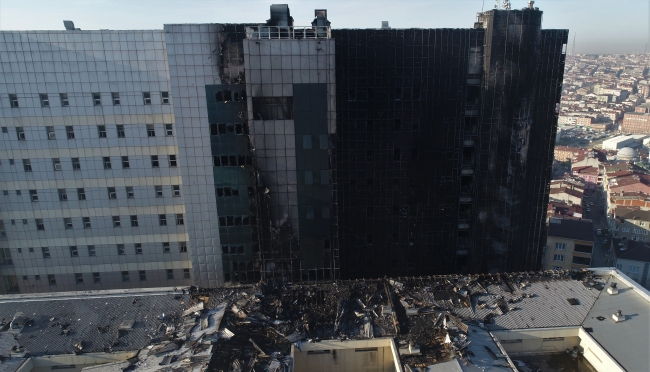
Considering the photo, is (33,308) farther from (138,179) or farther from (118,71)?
(118,71)

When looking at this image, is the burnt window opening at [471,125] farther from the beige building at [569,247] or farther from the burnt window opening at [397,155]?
the beige building at [569,247]

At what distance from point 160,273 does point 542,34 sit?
150 feet

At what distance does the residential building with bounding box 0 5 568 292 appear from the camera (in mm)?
38625

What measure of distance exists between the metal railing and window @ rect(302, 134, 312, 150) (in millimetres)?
8443

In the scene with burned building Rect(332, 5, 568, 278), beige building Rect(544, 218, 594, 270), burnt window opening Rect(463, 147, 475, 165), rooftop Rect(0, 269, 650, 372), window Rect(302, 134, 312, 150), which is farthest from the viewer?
beige building Rect(544, 218, 594, 270)

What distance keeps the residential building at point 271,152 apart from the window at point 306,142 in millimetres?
266

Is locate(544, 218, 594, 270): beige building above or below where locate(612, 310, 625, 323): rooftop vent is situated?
below

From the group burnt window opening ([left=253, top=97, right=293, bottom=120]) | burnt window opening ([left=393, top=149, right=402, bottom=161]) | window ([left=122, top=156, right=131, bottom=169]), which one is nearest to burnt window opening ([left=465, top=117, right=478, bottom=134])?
burnt window opening ([left=393, top=149, right=402, bottom=161])

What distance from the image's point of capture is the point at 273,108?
3753cm

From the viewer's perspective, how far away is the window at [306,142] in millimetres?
38094

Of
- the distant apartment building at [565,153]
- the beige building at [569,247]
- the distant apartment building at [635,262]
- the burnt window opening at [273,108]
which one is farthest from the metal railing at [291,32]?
the distant apartment building at [565,153]

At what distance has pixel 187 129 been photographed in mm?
40469

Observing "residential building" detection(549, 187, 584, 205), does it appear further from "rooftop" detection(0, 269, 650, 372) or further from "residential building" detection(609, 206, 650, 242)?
"rooftop" detection(0, 269, 650, 372)

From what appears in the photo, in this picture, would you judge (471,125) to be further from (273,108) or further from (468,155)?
(273,108)
